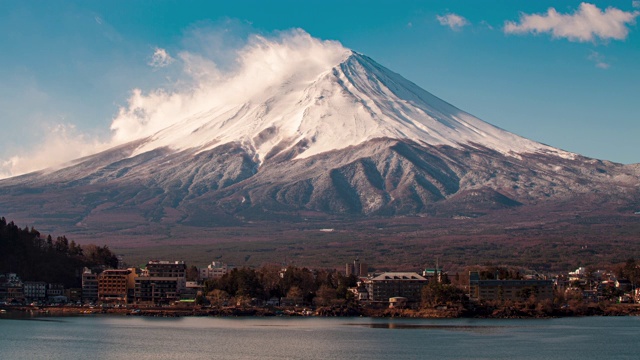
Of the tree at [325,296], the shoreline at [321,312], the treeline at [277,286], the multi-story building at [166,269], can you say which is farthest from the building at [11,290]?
the tree at [325,296]

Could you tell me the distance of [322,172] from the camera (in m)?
152

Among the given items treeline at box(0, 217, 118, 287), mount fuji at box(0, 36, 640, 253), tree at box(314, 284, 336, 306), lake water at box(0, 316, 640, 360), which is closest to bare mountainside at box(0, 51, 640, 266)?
mount fuji at box(0, 36, 640, 253)

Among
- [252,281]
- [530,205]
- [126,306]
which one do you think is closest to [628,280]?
[252,281]

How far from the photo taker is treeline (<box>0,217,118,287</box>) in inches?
3000

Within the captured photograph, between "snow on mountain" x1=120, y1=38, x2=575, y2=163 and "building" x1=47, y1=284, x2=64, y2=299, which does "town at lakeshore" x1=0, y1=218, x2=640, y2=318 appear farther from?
"snow on mountain" x1=120, y1=38, x2=575, y2=163

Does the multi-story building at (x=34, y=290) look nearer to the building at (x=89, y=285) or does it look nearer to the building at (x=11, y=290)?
the building at (x=11, y=290)

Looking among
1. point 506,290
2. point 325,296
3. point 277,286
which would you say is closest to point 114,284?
point 277,286

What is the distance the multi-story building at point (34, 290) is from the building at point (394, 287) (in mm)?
20945

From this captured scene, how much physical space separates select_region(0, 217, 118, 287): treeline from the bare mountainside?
3909cm

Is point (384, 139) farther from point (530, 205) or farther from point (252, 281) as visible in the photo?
point (252, 281)

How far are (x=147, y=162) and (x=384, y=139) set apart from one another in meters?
34.6

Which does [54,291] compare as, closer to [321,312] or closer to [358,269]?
[321,312]

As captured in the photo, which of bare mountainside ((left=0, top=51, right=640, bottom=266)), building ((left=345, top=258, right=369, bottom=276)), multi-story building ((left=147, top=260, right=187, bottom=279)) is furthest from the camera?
bare mountainside ((left=0, top=51, right=640, bottom=266))

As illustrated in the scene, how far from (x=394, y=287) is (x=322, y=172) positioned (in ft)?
261
